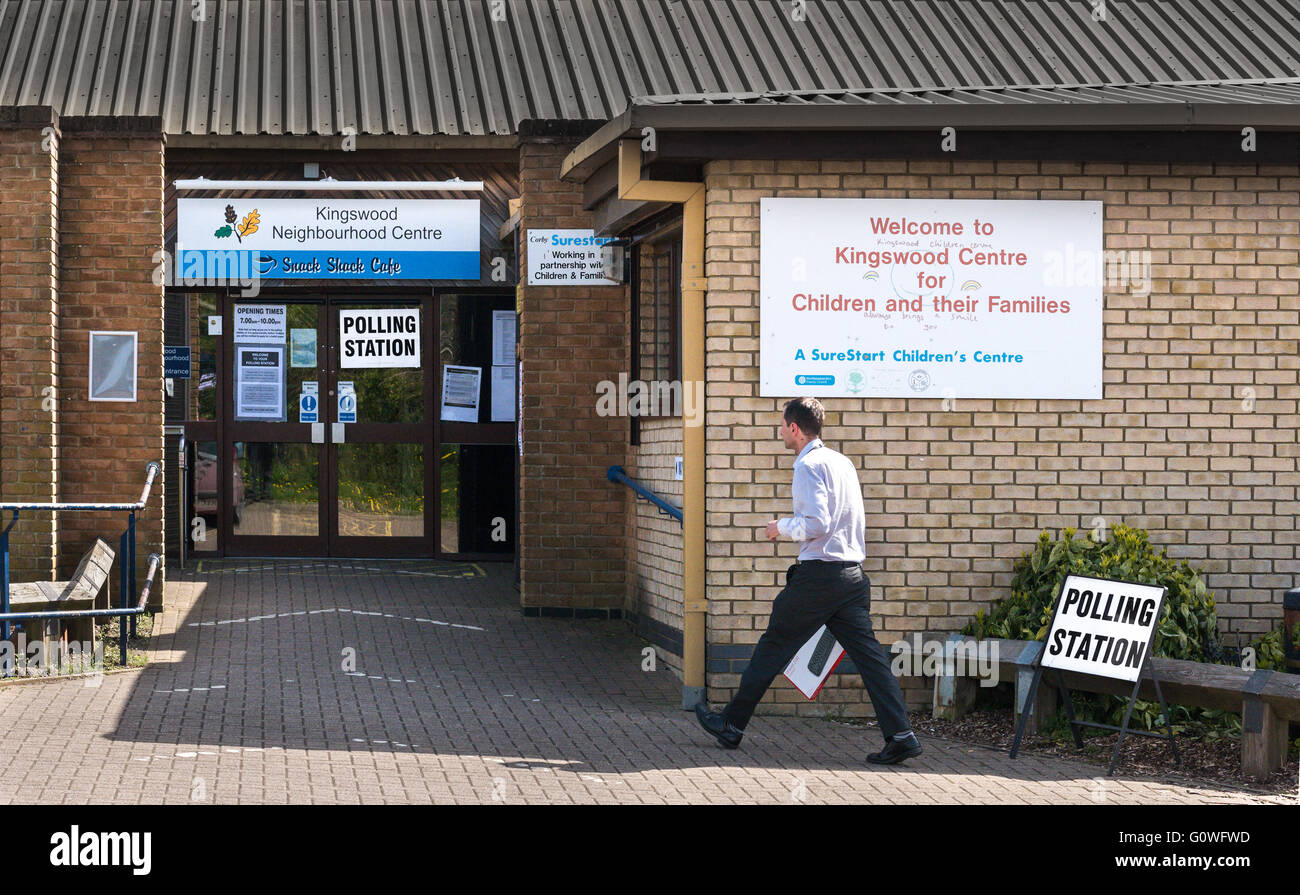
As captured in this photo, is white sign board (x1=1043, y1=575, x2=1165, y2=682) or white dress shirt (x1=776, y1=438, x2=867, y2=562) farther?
white sign board (x1=1043, y1=575, x2=1165, y2=682)

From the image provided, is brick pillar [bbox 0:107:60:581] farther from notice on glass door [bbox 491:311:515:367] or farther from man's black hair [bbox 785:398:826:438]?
man's black hair [bbox 785:398:826:438]

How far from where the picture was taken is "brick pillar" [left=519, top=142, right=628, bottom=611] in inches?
472

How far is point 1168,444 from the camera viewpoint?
352 inches

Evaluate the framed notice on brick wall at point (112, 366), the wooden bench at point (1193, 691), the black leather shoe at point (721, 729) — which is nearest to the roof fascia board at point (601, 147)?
the black leather shoe at point (721, 729)

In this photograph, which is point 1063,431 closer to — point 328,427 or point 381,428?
point 381,428

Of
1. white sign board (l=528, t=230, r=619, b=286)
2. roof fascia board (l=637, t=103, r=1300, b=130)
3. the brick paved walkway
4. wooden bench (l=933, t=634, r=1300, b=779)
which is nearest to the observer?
the brick paved walkway

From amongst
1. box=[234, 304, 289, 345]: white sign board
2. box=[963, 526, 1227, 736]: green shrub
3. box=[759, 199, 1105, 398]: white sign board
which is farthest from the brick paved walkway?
box=[234, 304, 289, 345]: white sign board

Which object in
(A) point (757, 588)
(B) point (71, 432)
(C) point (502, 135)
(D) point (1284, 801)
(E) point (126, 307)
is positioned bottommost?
(D) point (1284, 801)

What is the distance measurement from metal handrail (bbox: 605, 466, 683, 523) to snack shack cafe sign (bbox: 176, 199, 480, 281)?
9.03ft

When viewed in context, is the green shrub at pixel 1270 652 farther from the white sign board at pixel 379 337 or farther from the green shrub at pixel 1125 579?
the white sign board at pixel 379 337

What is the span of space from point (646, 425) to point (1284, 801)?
17.3 feet

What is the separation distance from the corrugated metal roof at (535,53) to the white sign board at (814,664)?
566 centimetres

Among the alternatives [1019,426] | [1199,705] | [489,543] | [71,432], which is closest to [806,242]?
[1019,426]

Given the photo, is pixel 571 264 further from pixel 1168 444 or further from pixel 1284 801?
pixel 1284 801
